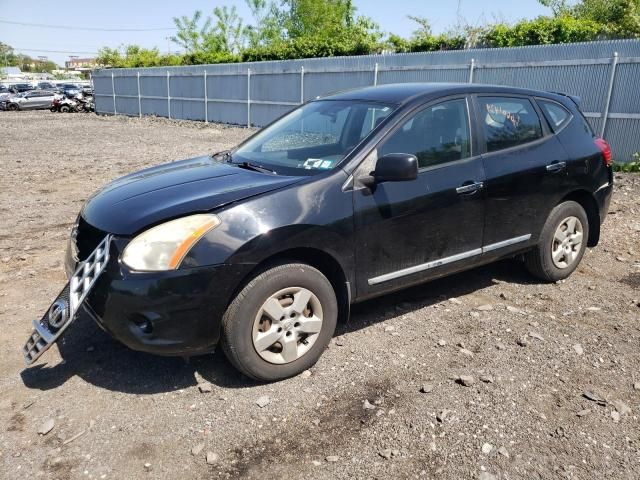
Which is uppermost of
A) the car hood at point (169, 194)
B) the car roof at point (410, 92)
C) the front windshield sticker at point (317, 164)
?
the car roof at point (410, 92)

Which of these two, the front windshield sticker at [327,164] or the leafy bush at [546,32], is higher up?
the leafy bush at [546,32]

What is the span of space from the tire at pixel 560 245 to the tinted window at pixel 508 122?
28.9 inches

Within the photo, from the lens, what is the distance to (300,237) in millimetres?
3238

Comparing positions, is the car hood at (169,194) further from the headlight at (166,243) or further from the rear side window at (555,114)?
the rear side window at (555,114)

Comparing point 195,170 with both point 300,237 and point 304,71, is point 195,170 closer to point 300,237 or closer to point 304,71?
point 300,237

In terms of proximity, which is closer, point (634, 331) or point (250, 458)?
point (250, 458)

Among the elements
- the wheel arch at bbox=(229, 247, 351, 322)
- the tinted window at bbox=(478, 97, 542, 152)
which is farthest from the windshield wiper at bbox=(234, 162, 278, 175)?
the tinted window at bbox=(478, 97, 542, 152)

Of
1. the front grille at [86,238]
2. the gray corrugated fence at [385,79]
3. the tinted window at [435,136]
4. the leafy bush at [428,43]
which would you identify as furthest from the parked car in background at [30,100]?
the tinted window at [435,136]

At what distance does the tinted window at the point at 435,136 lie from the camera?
3.79 meters

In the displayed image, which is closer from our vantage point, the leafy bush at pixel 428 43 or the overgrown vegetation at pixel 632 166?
the overgrown vegetation at pixel 632 166

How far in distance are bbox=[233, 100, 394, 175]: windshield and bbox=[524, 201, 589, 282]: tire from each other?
6.29 feet

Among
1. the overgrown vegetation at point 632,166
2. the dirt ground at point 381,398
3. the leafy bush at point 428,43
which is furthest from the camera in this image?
the leafy bush at point 428,43

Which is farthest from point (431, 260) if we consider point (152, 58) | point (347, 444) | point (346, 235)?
point (152, 58)

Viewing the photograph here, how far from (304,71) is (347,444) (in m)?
17.2
